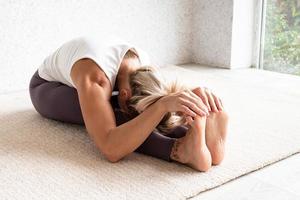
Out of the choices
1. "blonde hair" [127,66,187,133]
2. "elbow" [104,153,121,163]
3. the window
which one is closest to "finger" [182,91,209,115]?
"blonde hair" [127,66,187,133]

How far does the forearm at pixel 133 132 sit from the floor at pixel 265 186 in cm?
27

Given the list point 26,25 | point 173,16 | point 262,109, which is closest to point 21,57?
point 26,25

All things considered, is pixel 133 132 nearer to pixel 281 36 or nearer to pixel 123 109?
pixel 123 109

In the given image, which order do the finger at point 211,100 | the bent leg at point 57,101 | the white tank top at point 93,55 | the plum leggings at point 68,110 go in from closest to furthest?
the finger at point 211,100 → the plum leggings at point 68,110 → the white tank top at point 93,55 → the bent leg at point 57,101

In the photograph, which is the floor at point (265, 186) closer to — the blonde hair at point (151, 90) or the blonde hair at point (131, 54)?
the blonde hair at point (151, 90)

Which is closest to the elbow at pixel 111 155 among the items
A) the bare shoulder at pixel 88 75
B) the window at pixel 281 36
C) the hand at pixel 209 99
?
the bare shoulder at pixel 88 75

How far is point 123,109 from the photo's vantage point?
162 cm

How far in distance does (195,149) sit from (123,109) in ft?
1.12

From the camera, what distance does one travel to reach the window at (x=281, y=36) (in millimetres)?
2863

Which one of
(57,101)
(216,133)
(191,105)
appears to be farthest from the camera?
(57,101)

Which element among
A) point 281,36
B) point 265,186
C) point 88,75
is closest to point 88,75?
point 88,75

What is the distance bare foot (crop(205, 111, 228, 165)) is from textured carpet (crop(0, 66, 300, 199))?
0.15 feet

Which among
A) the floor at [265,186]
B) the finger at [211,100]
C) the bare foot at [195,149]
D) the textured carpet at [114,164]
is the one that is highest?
the finger at [211,100]

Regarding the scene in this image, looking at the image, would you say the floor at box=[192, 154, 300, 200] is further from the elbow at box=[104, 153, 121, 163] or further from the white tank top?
the white tank top
